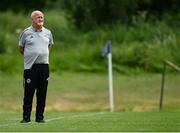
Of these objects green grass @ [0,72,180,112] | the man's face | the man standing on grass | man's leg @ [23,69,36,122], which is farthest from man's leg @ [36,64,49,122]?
green grass @ [0,72,180,112]

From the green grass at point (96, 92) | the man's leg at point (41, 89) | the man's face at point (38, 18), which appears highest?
the man's face at point (38, 18)

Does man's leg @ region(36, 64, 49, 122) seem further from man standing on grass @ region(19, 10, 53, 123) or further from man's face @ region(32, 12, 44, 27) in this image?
man's face @ region(32, 12, 44, 27)

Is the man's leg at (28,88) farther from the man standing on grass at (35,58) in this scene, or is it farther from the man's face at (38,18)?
the man's face at (38,18)

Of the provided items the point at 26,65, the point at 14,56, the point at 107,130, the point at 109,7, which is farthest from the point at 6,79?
the point at 107,130

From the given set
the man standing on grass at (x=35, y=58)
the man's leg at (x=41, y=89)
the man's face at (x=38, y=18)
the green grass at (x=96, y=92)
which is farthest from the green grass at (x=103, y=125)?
the green grass at (x=96, y=92)

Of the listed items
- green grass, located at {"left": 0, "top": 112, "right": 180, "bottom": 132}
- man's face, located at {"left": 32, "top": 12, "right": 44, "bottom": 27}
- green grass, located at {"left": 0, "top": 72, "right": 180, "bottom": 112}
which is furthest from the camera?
green grass, located at {"left": 0, "top": 72, "right": 180, "bottom": 112}

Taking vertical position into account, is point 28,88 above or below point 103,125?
above

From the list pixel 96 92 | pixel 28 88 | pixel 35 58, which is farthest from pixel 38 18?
pixel 96 92

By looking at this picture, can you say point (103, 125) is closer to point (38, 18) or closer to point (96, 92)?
point (38, 18)

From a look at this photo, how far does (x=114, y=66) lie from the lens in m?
36.5

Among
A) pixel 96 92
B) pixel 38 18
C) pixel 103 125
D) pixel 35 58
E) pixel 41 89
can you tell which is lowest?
pixel 96 92

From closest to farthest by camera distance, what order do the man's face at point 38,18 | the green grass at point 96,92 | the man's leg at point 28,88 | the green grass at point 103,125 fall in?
1. the green grass at point 103,125
2. the man's face at point 38,18
3. the man's leg at point 28,88
4. the green grass at point 96,92

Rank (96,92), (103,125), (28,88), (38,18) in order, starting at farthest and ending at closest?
(96,92), (28,88), (38,18), (103,125)

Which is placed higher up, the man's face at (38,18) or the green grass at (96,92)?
the man's face at (38,18)
